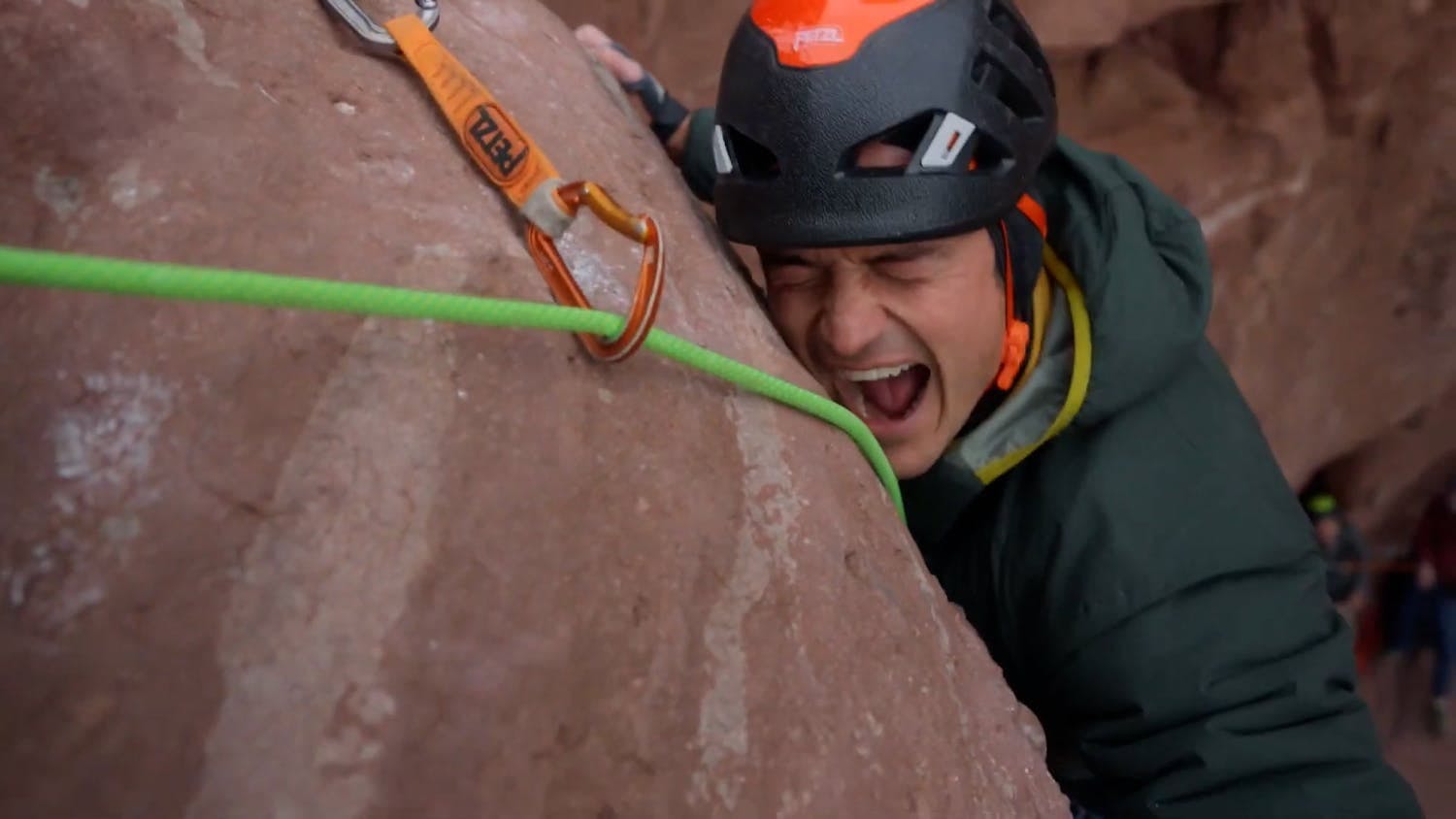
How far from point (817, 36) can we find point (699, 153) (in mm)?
630

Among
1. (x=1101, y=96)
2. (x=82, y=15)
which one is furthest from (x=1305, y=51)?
(x=82, y=15)

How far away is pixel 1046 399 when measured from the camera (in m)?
1.59

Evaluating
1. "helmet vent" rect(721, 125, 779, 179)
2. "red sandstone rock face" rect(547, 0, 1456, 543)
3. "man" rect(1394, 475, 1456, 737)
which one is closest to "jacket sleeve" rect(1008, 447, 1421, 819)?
"helmet vent" rect(721, 125, 779, 179)

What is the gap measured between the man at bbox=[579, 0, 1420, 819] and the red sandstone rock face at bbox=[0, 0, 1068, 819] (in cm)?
44

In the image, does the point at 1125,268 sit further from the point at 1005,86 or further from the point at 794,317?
the point at 794,317

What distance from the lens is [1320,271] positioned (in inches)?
158

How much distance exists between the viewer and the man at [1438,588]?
4.69 metres

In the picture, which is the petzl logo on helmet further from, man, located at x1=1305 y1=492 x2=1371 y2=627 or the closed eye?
man, located at x1=1305 y1=492 x2=1371 y2=627

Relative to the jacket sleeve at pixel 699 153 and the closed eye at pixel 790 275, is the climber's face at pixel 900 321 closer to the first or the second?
the closed eye at pixel 790 275

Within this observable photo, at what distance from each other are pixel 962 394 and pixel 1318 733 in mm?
664

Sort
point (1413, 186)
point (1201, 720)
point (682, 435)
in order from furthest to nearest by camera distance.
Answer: point (1413, 186) < point (1201, 720) < point (682, 435)

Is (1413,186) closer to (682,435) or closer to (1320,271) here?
(1320,271)

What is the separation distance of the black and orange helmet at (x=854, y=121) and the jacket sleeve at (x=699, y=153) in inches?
19.2

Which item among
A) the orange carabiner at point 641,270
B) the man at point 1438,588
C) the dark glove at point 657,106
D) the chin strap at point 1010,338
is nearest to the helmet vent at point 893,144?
the chin strap at point 1010,338
